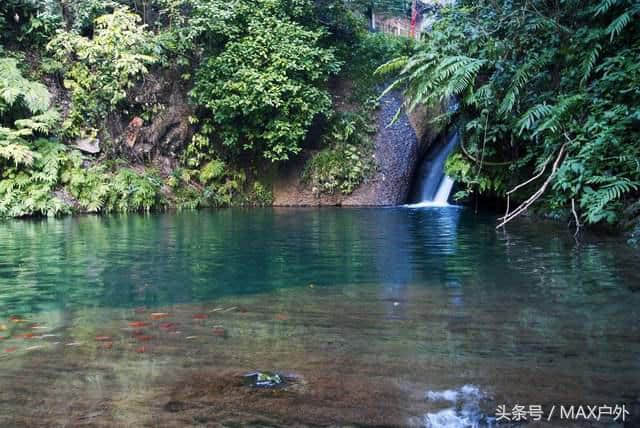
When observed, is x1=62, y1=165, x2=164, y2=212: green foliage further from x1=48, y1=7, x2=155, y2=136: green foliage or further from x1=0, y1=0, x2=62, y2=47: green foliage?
x1=0, y1=0, x2=62, y2=47: green foliage

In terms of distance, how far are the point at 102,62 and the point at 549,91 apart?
40.2ft

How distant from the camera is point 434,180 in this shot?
57.3 ft

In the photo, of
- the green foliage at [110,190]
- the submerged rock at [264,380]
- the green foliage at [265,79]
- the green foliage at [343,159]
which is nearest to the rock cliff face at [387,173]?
the green foliage at [343,159]

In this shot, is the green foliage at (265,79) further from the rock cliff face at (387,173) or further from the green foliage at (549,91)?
the green foliage at (549,91)

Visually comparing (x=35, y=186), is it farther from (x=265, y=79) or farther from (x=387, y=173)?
(x=387, y=173)

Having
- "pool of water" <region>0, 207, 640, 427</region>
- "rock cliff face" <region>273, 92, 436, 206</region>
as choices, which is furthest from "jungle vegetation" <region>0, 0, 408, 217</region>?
"pool of water" <region>0, 207, 640, 427</region>

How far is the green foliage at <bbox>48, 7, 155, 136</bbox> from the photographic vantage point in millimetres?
15312

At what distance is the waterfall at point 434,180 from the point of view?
1689 centimetres

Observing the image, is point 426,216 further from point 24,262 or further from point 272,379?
point 272,379

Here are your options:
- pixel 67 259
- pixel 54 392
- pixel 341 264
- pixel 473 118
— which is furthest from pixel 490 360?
pixel 473 118

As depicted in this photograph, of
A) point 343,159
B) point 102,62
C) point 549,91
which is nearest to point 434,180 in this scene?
point 343,159

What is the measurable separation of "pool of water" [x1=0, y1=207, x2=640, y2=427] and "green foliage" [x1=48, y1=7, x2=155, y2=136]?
885 centimetres

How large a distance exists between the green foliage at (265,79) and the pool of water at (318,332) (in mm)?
8115

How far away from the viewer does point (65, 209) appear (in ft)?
48.2
